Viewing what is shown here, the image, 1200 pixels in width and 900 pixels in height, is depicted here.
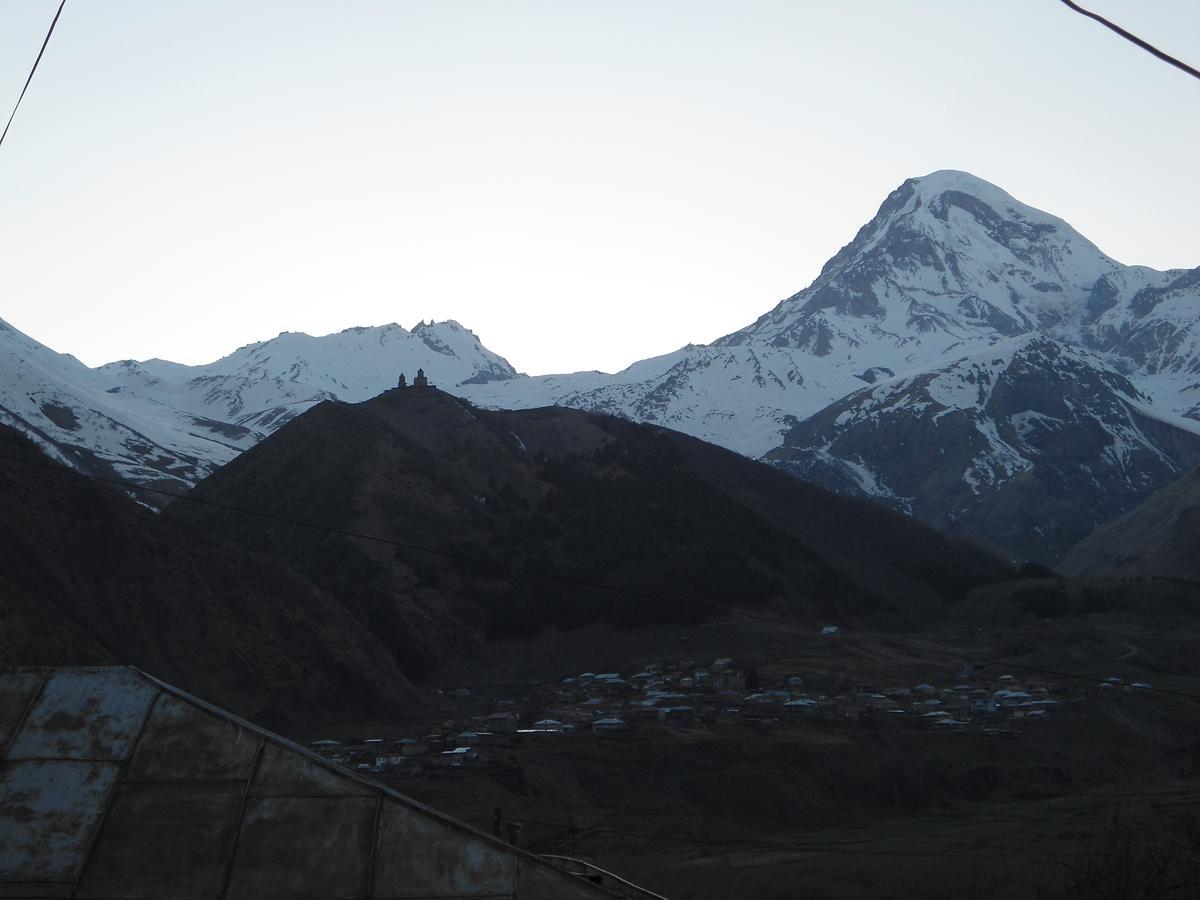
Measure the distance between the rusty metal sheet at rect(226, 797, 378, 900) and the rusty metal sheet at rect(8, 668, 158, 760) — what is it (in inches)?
34.9

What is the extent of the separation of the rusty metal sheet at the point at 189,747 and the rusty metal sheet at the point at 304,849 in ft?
0.93

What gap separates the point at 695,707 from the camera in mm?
75062

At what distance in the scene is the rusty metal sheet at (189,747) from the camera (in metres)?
7.36

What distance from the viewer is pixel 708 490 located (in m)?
134

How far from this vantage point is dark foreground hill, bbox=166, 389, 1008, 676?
340 feet

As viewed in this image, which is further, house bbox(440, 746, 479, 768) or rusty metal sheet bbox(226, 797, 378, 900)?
house bbox(440, 746, 479, 768)

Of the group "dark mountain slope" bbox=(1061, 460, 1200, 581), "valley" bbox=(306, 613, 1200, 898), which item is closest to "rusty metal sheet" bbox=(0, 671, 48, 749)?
"valley" bbox=(306, 613, 1200, 898)

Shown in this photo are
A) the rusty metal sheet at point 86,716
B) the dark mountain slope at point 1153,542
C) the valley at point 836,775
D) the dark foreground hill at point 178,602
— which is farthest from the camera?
the dark mountain slope at point 1153,542

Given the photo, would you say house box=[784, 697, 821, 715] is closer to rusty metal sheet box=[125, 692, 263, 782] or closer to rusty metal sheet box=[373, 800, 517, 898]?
rusty metal sheet box=[373, 800, 517, 898]

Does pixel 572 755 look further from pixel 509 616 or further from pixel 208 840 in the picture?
pixel 208 840

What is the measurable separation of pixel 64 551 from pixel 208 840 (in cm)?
6953

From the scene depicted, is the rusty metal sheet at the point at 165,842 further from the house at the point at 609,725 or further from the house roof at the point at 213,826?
the house at the point at 609,725

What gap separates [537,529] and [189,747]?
11372 cm

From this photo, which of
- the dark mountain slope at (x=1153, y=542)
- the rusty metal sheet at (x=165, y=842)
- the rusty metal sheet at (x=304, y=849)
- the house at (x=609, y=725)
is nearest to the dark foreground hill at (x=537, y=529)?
the dark mountain slope at (x=1153, y=542)
